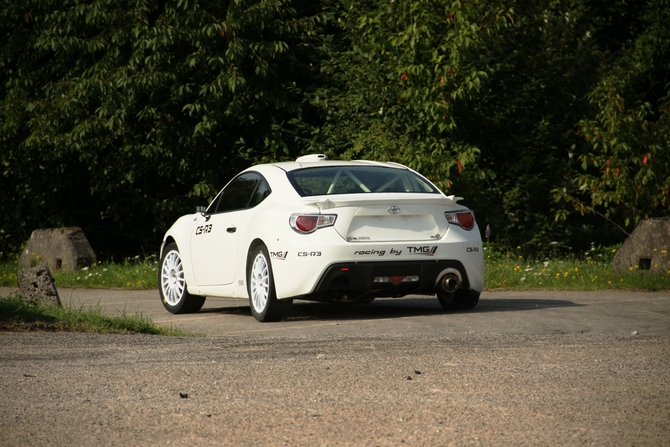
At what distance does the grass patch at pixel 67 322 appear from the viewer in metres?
8.38

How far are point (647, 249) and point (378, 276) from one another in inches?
236

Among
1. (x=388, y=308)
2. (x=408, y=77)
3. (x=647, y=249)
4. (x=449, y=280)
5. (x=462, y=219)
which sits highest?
(x=408, y=77)

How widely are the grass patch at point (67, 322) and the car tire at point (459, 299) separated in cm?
281

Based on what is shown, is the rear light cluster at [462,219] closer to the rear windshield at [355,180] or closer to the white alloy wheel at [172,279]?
the rear windshield at [355,180]

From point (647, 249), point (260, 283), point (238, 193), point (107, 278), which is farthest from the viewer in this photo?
point (107, 278)

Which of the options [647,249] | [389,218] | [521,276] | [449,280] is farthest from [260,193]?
[647,249]

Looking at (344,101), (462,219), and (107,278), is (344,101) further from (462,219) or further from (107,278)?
(462,219)

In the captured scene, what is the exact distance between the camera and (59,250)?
1803 cm

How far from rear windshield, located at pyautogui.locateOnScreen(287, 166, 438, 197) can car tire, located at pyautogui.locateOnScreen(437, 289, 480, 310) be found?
103 cm

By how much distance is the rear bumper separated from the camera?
923cm

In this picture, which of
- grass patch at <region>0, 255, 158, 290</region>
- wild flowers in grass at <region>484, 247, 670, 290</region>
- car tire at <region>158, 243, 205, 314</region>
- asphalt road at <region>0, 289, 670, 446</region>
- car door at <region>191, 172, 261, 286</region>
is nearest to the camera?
asphalt road at <region>0, 289, 670, 446</region>

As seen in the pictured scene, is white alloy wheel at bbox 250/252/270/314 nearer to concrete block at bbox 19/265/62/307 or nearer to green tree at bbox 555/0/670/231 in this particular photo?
concrete block at bbox 19/265/62/307

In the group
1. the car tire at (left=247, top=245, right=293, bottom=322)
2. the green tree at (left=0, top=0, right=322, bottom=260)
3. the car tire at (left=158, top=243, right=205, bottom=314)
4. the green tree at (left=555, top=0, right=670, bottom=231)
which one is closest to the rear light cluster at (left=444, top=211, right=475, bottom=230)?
the car tire at (left=247, top=245, right=293, bottom=322)

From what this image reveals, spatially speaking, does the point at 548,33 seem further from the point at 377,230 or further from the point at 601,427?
the point at 601,427
